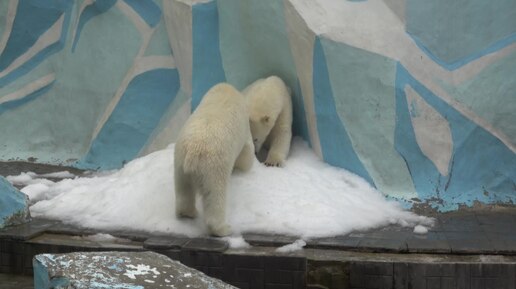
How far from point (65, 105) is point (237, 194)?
12.1 feet

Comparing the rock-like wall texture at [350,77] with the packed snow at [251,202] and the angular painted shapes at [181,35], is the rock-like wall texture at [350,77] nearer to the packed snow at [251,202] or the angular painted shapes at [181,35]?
the angular painted shapes at [181,35]

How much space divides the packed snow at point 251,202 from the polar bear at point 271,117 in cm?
16

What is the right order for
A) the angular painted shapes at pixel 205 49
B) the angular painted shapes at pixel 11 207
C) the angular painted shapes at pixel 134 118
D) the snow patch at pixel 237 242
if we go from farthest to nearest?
the angular painted shapes at pixel 134 118, the angular painted shapes at pixel 205 49, the angular painted shapes at pixel 11 207, the snow patch at pixel 237 242

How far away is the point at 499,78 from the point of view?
21.0 feet

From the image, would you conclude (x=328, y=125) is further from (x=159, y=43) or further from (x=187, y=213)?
(x=159, y=43)

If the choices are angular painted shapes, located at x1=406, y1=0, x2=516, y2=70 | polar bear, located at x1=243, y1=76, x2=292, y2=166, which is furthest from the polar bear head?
angular painted shapes, located at x1=406, y1=0, x2=516, y2=70

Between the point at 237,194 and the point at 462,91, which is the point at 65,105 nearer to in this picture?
the point at 237,194

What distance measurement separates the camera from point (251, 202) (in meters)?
5.86

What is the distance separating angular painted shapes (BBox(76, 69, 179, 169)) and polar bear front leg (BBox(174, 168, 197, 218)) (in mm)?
2585

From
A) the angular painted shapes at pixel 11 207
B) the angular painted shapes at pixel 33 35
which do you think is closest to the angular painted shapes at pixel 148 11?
the angular painted shapes at pixel 33 35

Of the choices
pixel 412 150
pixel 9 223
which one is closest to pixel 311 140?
pixel 412 150

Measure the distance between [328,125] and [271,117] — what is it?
0.56 metres

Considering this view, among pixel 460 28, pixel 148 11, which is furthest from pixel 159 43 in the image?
pixel 460 28

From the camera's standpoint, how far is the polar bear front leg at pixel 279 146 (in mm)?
6723
